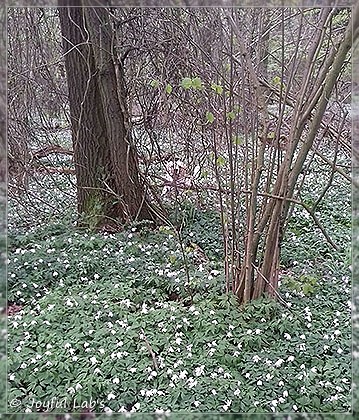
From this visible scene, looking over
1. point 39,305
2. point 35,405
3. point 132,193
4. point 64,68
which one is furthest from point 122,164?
point 35,405

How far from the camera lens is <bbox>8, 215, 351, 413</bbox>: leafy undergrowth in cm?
127

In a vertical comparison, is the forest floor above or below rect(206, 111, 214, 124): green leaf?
below

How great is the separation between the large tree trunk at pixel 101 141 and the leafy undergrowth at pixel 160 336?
0.88ft

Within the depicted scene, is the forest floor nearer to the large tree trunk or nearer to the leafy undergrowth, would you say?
the leafy undergrowth

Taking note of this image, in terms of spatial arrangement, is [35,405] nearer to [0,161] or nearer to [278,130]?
[0,161]

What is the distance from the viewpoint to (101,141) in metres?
2.06

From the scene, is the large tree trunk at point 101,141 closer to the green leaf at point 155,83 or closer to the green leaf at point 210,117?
the green leaf at point 155,83

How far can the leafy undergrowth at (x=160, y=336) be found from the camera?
1270 mm

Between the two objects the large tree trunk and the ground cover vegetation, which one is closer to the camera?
the ground cover vegetation


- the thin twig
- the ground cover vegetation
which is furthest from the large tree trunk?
the thin twig

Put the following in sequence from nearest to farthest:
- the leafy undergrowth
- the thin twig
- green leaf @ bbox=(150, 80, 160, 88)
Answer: the leafy undergrowth < the thin twig < green leaf @ bbox=(150, 80, 160, 88)

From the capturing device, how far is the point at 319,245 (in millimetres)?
1649

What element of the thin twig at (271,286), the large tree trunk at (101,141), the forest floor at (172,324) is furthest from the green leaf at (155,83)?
the thin twig at (271,286)

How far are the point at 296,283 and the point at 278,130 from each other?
1.53 feet
